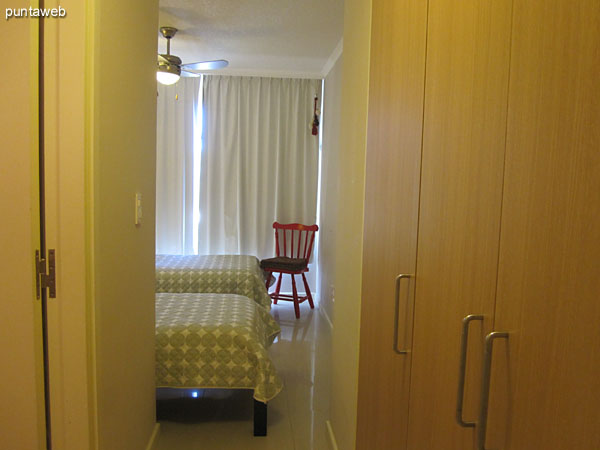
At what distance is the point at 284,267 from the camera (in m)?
4.92

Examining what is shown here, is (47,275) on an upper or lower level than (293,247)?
upper

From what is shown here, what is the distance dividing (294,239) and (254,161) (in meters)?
1.01

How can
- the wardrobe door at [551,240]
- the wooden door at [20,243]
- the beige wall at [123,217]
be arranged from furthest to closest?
the beige wall at [123,217] → the wooden door at [20,243] → the wardrobe door at [551,240]

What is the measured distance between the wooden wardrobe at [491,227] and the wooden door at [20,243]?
39.6 inches

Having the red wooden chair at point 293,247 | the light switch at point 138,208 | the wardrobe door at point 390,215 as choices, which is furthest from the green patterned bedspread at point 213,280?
the wardrobe door at point 390,215

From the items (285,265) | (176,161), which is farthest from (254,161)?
(285,265)

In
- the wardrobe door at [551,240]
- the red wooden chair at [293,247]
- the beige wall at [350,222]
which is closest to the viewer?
the wardrobe door at [551,240]

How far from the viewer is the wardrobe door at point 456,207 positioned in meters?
0.79

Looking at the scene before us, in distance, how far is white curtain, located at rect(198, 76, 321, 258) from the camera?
5527mm

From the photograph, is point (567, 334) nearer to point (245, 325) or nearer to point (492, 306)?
point (492, 306)

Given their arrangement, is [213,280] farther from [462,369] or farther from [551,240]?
[551,240]

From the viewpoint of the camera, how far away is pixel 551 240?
62 cm

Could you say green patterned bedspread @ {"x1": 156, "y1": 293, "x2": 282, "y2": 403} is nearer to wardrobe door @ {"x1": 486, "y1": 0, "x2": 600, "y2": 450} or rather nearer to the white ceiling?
wardrobe door @ {"x1": 486, "y1": 0, "x2": 600, "y2": 450}

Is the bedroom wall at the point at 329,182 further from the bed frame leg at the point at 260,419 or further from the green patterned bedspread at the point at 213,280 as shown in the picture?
the bed frame leg at the point at 260,419
